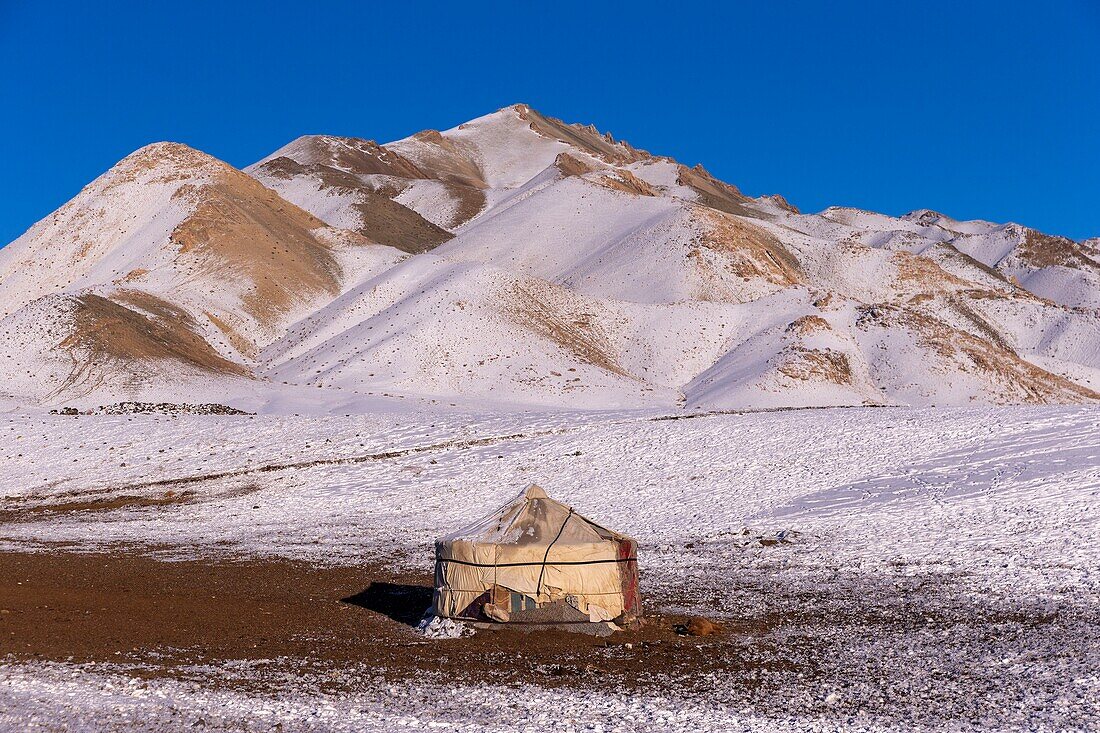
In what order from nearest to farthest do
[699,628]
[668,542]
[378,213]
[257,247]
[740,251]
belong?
[699,628]
[668,542]
[257,247]
[740,251]
[378,213]

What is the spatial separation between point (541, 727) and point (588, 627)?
13.8ft

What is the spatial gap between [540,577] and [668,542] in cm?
809

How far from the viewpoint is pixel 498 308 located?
65688 millimetres

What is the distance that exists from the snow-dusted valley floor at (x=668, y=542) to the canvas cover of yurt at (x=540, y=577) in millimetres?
911

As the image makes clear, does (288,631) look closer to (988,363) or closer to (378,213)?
(988,363)

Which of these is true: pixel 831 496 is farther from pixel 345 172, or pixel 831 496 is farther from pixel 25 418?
pixel 345 172

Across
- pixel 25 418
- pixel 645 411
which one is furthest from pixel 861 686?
pixel 25 418

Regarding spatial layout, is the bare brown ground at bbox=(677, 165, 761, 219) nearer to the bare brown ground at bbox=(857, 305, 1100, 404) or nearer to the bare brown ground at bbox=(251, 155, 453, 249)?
the bare brown ground at bbox=(251, 155, 453, 249)

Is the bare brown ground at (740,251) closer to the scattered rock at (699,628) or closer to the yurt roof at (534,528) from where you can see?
the yurt roof at (534,528)

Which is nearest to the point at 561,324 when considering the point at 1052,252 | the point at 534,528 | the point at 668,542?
the point at 668,542

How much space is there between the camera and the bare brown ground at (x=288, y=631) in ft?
41.3

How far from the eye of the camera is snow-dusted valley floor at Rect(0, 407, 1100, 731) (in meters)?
10.6

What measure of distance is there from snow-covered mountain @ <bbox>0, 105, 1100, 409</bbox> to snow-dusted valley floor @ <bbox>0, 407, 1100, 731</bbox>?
15.7 meters

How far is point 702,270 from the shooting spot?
253ft
